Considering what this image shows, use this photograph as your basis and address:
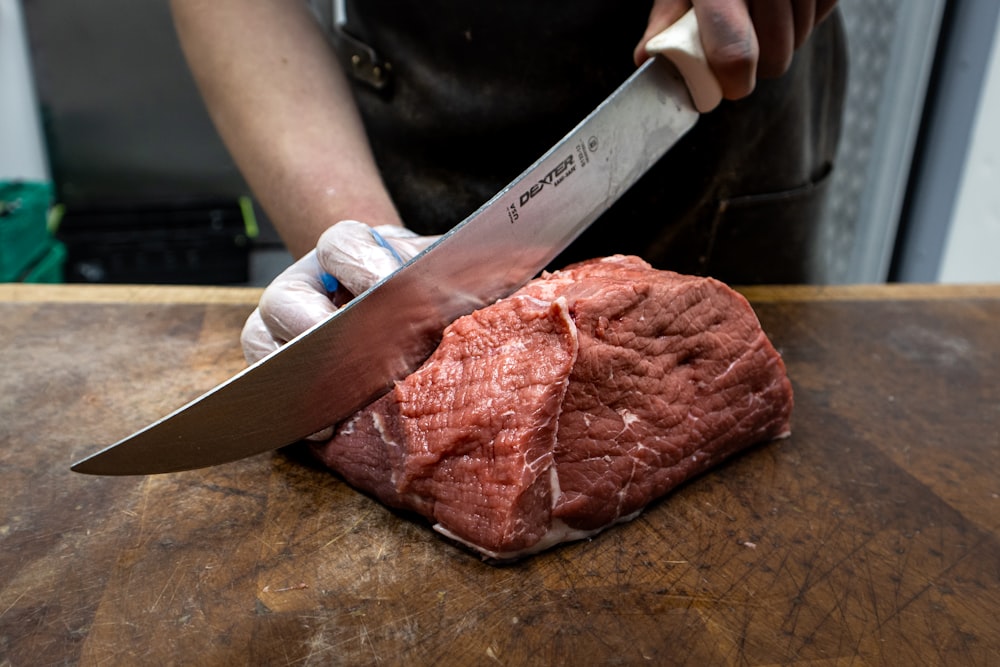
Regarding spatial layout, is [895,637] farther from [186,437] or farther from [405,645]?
[186,437]

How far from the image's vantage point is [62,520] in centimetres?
166

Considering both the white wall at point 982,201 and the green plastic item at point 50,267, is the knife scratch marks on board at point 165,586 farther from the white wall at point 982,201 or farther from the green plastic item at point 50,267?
the white wall at point 982,201

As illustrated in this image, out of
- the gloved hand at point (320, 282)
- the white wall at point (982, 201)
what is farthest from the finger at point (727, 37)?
the white wall at point (982, 201)

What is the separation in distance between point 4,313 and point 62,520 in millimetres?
1158

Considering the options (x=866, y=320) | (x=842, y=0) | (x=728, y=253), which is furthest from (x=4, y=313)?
(x=842, y=0)

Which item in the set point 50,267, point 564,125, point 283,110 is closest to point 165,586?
point 283,110

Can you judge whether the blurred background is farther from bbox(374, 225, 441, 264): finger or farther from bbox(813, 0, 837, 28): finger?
bbox(374, 225, 441, 264): finger

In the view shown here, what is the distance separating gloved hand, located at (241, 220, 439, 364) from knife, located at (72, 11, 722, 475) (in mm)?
130

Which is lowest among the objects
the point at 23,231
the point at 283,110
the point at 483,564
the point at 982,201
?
the point at 982,201

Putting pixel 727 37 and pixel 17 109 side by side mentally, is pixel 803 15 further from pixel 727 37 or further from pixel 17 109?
pixel 17 109

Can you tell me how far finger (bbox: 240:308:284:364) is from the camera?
1.86 meters

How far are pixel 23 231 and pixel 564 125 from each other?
3.36 metres

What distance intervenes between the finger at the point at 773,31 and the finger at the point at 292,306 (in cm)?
133

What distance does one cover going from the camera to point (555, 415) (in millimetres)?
1593
